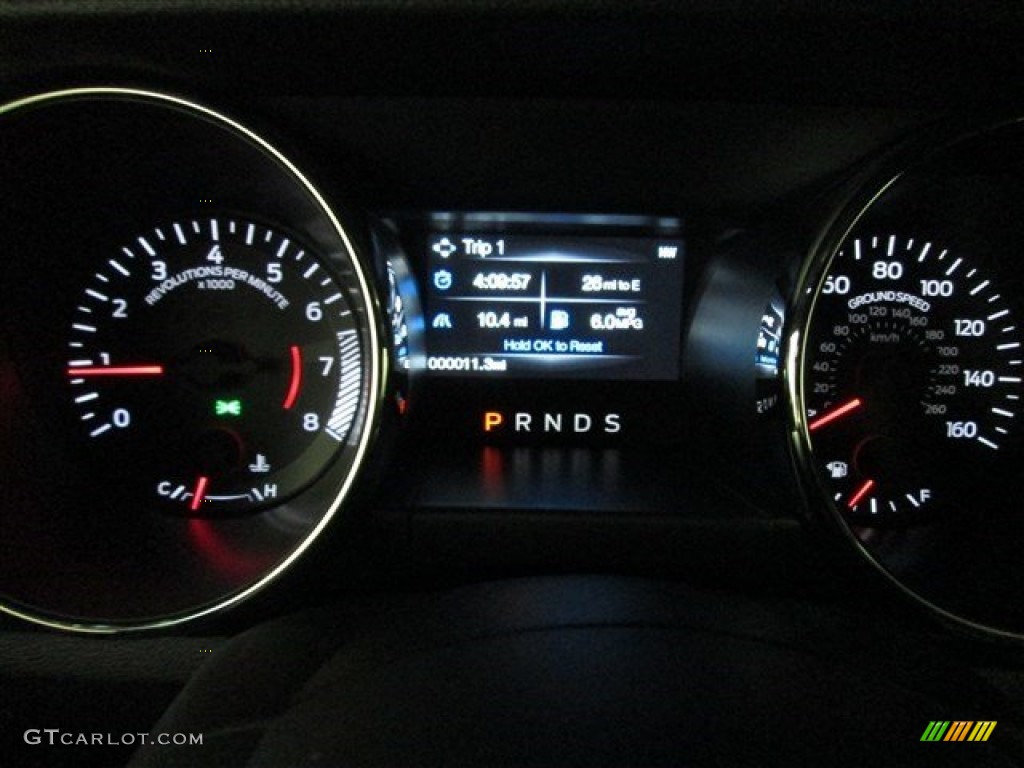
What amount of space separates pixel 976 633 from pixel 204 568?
1333mm

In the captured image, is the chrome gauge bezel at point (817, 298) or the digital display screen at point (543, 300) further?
the digital display screen at point (543, 300)

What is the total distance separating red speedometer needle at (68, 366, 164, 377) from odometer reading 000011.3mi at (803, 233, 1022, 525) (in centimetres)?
131

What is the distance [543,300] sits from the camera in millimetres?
2152

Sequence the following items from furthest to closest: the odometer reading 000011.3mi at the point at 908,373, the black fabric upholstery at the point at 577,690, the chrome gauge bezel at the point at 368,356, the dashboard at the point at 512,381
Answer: the odometer reading 000011.3mi at the point at 908,373 < the chrome gauge bezel at the point at 368,356 < the dashboard at the point at 512,381 < the black fabric upholstery at the point at 577,690

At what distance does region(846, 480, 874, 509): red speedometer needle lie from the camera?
2.02m

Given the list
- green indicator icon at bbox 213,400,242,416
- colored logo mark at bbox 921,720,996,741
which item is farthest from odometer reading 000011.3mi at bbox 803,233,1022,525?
green indicator icon at bbox 213,400,242,416

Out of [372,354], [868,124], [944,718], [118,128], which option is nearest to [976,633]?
[944,718]

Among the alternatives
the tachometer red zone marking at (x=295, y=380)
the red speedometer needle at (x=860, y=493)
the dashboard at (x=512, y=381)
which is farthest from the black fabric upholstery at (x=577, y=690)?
the tachometer red zone marking at (x=295, y=380)

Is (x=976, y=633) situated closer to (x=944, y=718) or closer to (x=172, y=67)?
(x=944, y=718)

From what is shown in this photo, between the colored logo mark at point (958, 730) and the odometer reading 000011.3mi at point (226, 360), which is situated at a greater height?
the odometer reading 000011.3mi at point (226, 360)

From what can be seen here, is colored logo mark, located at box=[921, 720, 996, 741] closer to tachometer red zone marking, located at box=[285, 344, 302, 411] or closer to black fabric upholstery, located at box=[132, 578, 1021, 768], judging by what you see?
black fabric upholstery, located at box=[132, 578, 1021, 768]

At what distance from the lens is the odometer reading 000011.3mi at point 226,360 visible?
2.06m

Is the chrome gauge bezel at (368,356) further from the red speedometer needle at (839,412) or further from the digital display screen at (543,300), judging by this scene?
the red speedometer needle at (839,412)

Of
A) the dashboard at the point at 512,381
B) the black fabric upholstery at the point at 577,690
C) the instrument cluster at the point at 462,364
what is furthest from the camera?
the instrument cluster at the point at 462,364
